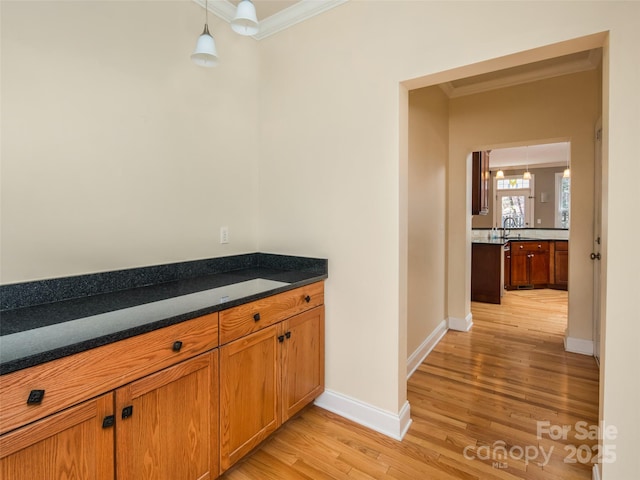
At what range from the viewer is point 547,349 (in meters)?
3.17

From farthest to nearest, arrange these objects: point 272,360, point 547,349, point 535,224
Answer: point 535,224, point 547,349, point 272,360

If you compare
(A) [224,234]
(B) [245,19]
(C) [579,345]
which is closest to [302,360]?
(A) [224,234]

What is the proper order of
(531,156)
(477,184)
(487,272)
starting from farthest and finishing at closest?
1. (531,156)
2. (487,272)
3. (477,184)

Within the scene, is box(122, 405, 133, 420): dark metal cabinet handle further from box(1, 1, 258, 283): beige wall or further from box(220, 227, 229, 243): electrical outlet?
box(220, 227, 229, 243): electrical outlet

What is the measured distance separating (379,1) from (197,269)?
195cm

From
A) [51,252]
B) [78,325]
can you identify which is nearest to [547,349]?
[78,325]

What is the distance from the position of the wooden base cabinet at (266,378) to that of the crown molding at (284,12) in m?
1.94

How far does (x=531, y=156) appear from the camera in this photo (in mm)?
7219

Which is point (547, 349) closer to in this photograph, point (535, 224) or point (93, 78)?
point (93, 78)

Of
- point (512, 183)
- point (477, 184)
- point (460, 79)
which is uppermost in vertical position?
point (460, 79)

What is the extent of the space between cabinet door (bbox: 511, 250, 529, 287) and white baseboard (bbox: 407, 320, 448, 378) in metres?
3.21

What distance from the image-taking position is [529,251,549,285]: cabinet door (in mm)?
6051

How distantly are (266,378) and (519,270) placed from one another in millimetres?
5915

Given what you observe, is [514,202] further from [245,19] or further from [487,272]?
[245,19]
